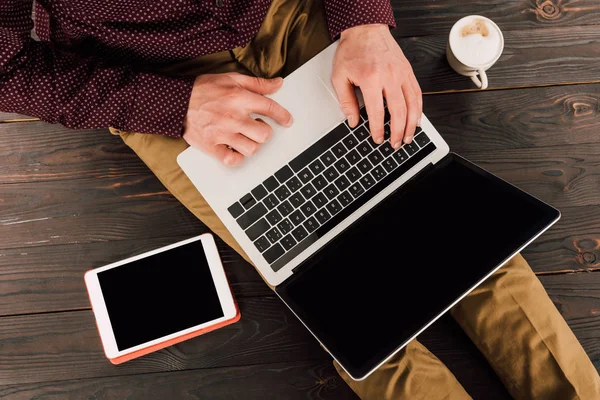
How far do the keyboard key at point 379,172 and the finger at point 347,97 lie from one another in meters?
0.08

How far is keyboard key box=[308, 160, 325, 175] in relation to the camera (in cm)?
71

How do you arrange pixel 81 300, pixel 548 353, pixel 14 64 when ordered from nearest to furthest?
1. pixel 14 64
2. pixel 548 353
3. pixel 81 300

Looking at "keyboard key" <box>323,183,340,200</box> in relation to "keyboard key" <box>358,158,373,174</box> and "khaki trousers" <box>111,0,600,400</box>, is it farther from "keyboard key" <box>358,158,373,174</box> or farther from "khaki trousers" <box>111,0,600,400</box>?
"khaki trousers" <box>111,0,600,400</box>

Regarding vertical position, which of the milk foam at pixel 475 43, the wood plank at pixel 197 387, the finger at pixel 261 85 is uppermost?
the milk foam at pixel 475 43

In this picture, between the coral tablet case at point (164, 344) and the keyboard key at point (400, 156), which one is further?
the coral tablet case at point (164, 344)

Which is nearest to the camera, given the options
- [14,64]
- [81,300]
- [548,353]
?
[14,64]

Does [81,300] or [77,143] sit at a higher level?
[77,143]

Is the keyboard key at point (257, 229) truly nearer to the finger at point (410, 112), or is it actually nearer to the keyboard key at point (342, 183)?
the keyboard key at point (342, 183)

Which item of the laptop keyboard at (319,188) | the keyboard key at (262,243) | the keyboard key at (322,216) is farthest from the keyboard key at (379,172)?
the keyboard key at (262,243)

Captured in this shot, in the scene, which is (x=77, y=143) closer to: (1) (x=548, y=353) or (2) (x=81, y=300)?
(2) (x=81, y=300)

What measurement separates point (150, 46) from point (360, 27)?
347 millimetres

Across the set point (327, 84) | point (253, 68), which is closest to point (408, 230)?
point (327, 84)

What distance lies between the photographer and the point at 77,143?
0.96 meters

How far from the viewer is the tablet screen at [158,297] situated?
851 millimetres
